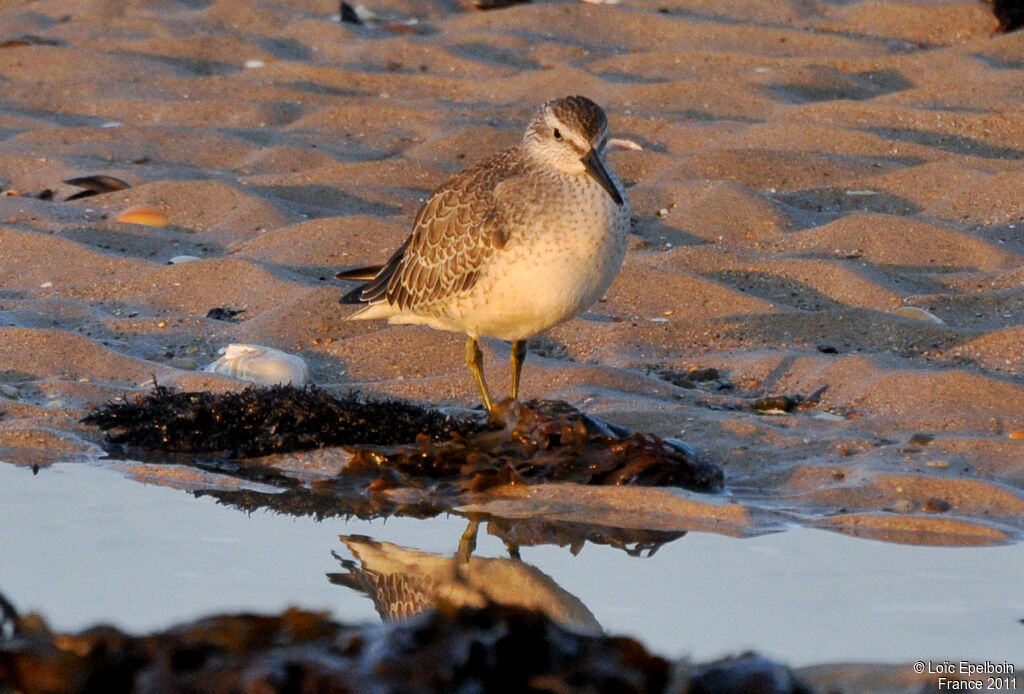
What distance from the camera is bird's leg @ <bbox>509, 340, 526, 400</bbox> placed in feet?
19.6

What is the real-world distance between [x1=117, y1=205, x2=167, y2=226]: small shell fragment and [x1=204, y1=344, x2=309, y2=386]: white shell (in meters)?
1.99

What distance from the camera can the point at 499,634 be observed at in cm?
326

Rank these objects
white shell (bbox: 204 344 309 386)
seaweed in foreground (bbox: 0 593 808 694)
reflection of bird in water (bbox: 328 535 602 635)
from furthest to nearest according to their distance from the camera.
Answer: white shell (bbox: 204 344 309 386) → reflection of bird in water (bbox: 328 535 602 635) → seaweed in foreground (bbox: 0 593 808 694)

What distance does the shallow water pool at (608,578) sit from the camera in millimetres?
3867

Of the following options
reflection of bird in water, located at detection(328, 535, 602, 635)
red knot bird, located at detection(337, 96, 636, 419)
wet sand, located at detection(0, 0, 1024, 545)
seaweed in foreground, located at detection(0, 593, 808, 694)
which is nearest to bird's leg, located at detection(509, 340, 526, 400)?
red knot bird, located at detection(337, 96, 636, 419)

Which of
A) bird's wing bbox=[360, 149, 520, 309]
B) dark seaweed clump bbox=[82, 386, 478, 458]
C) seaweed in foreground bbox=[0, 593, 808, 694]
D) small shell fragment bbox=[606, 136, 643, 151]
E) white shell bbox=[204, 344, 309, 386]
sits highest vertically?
seaweed in foreground bbox=[0, 593, 808, 694]

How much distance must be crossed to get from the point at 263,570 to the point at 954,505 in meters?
2.09

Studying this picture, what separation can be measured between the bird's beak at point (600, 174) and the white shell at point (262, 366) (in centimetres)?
137

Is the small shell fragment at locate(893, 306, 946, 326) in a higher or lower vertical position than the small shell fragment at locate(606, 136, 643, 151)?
higher

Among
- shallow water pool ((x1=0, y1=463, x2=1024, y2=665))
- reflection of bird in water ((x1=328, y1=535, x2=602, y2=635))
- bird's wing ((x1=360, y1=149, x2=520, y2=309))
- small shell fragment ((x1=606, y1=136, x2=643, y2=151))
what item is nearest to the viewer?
shallow water pool ((x1=0, y1=463, x2=1024, y2=665))

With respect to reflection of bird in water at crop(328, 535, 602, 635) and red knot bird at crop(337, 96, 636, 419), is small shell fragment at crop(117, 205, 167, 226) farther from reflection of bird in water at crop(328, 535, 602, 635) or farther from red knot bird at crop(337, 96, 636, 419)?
reflection of bird in water at crop(328, 535, 602, 635)

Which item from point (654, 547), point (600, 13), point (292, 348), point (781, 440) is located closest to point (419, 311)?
point (292, 348)

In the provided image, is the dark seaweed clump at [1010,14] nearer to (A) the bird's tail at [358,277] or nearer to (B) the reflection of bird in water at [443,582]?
(A) the bird's tail at [358,277]

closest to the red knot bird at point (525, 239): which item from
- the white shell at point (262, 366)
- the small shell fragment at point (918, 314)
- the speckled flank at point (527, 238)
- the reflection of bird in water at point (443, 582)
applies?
the speckled flank at point (527, 238)
